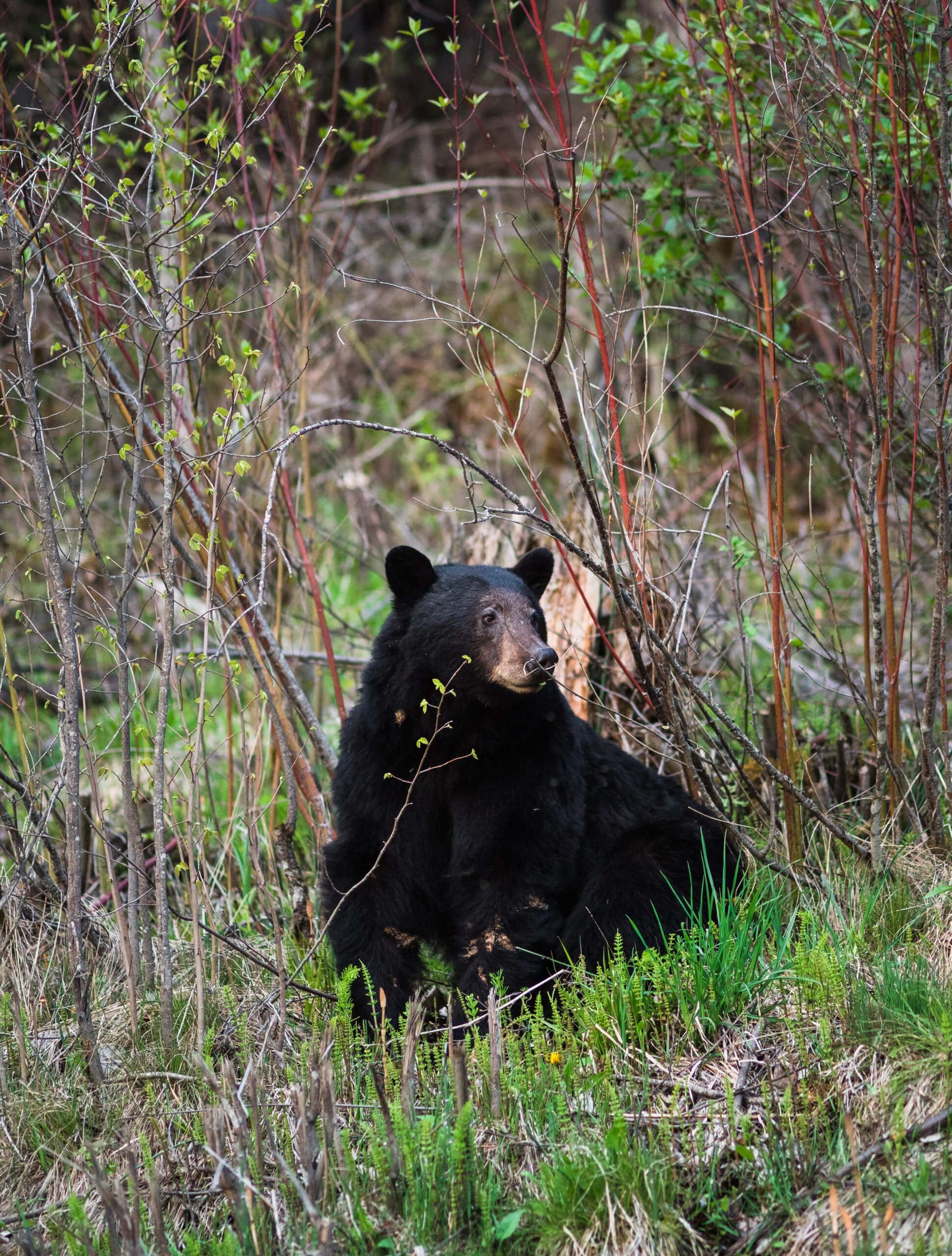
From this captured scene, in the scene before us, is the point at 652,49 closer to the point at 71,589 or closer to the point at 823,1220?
the point at 71,589

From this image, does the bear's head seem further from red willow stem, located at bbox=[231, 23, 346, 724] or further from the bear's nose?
red willow stem, located at bbox=[231, 23, 346, 724]

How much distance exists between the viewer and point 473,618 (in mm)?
3654

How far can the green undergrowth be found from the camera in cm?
254

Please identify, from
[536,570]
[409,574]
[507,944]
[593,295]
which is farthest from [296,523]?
[507,944]

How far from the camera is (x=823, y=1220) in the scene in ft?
8.12

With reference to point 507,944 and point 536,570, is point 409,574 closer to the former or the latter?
point 536,570

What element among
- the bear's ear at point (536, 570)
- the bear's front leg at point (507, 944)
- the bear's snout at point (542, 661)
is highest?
the bear's ear at point (536, 570)

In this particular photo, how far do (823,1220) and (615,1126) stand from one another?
479 mm

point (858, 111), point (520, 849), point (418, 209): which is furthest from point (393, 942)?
point (418, 209)

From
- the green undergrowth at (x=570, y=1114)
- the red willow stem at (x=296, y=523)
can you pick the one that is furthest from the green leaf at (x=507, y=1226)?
A: the red willow stem at (x=296, y=523)

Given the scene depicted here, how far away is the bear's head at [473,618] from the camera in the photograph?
11.5ft

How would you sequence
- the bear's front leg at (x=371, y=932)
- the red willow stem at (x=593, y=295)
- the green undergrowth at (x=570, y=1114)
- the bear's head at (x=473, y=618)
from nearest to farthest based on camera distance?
the green undergrowth at (x=570, y=1114), the red willow stem at (x=593, y=295), the bear's head at (x=473, y=618), the bear's front leg at (x=371, y=932)

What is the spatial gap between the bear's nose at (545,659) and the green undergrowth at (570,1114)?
2.93ft

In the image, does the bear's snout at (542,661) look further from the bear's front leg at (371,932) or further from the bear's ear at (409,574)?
the bear's front leg at (371,932)
